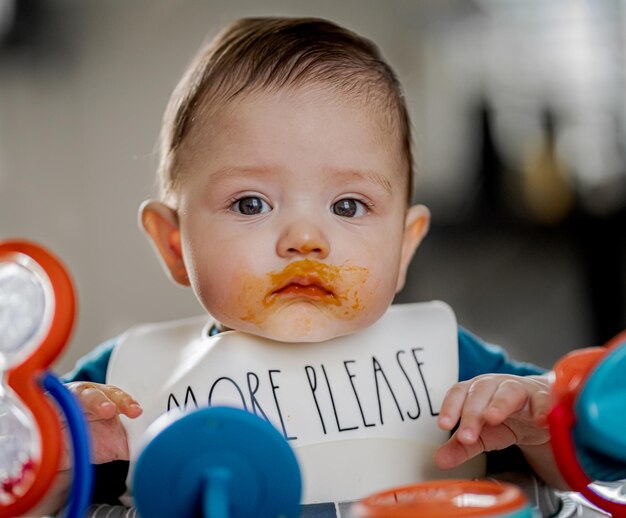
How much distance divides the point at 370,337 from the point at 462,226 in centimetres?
227

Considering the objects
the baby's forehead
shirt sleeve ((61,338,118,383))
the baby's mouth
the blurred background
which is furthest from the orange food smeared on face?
the blurred background

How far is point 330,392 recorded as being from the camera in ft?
2.64

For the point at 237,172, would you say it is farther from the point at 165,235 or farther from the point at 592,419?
the point at 592,419

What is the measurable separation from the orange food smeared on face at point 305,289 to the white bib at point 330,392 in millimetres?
48

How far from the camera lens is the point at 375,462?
0.78 metres

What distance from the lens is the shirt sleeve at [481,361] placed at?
0.90 meters

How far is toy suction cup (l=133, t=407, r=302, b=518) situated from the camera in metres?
0.54

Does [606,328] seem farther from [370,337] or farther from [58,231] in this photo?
[370,337]

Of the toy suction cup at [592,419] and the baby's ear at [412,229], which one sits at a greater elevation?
the baby's ear at [412,229]

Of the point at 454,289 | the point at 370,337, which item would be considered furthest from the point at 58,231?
the point at 370,337

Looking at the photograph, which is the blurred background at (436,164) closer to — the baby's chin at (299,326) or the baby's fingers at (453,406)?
the baby's chin at (299,326)

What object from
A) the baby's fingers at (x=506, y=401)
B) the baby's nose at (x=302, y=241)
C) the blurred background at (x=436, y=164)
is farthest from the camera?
the blurred background at (x=436, y=164)

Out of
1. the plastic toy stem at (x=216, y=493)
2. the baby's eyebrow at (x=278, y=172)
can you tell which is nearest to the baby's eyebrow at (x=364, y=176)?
the baby's eyebrow at (x=278, y=172)

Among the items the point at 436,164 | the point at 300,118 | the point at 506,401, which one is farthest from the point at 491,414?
the point at 436,164
